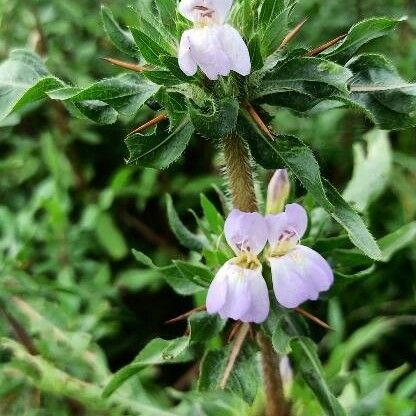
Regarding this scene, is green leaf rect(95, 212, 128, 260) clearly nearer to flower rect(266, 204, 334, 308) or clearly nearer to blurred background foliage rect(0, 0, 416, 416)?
blurred background foliage rect(0, 0, 416, 416)

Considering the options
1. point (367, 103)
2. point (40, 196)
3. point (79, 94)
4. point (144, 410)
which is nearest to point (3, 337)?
point (144, 410)

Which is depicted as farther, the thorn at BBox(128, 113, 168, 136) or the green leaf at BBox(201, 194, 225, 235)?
the green leaf at BBox(201, 194, 225, 235)

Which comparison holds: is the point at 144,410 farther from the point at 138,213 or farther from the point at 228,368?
the point at 138,213

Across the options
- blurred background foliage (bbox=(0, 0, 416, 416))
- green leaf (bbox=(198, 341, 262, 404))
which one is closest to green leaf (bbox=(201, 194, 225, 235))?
green leaf (bbox=(198, 341, 262, 404))

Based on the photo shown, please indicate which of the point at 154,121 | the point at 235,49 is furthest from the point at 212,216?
the point at 235,49

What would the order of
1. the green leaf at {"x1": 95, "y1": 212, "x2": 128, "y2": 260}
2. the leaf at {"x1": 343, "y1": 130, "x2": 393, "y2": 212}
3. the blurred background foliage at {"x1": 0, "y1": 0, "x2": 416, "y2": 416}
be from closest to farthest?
the leaf at {"x1": 343, "y1": 130, "x2": 393, "y2": 212} → the blurred background foliage at {"x1": 0, "y1": 0, "x2": 416, "y2": 416} → the green leaf at {"x1": 95, "y1": 212, "x2": 128, "y2": 260}

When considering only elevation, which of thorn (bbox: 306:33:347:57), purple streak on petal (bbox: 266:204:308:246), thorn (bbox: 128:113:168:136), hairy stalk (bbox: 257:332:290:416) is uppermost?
thorn (bbox: 306:33:347:57)

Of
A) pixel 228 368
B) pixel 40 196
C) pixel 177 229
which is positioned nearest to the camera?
pixel 228 368

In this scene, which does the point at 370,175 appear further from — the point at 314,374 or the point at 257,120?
the point at 257,120
